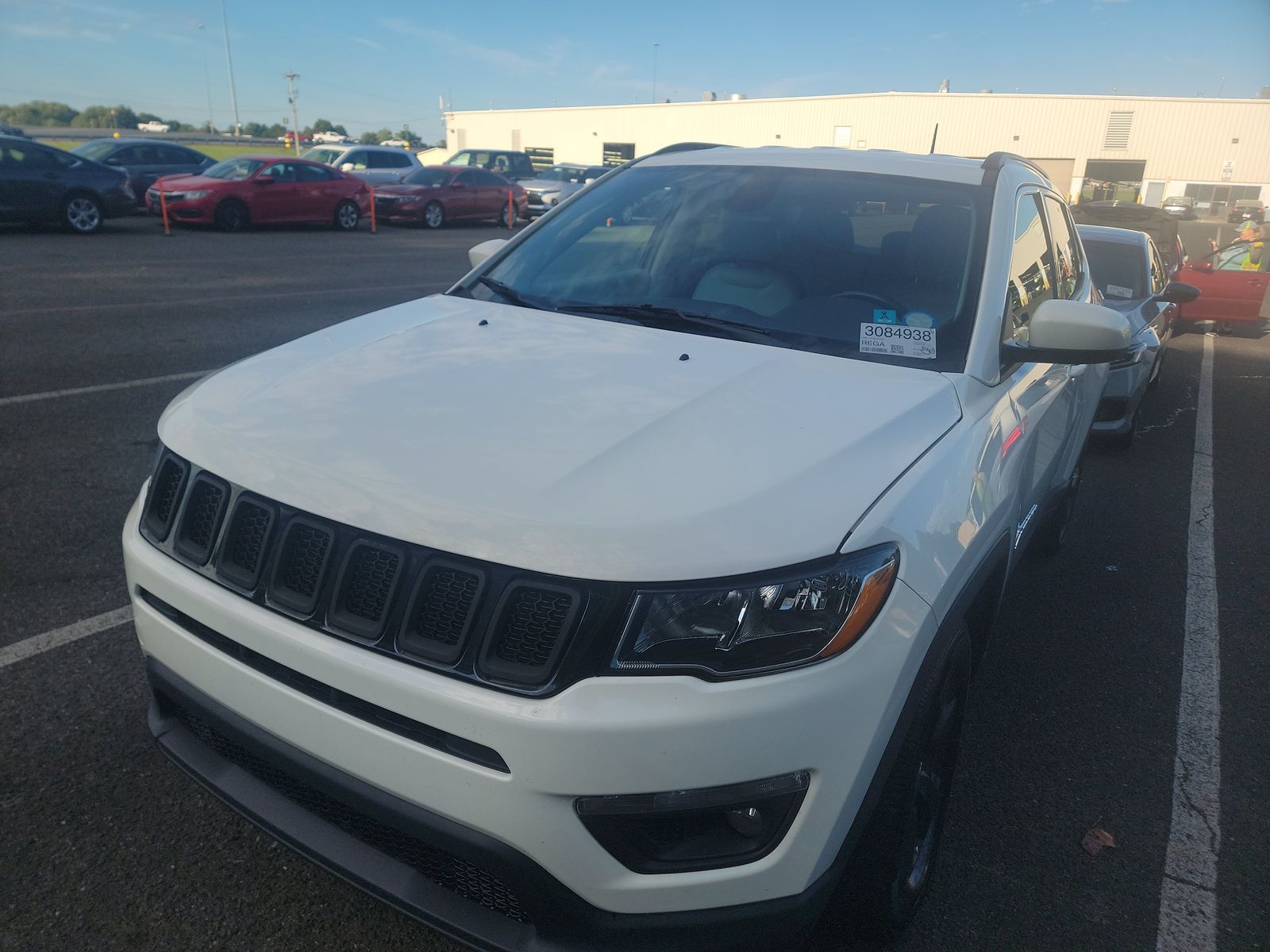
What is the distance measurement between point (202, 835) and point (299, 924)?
17.9 inches

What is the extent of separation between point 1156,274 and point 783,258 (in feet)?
25.4

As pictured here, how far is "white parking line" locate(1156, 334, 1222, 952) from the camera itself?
92.8 inches

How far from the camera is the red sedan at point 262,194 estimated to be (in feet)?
57.4

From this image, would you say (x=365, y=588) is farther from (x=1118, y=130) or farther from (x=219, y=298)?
(x=1118, y=130)

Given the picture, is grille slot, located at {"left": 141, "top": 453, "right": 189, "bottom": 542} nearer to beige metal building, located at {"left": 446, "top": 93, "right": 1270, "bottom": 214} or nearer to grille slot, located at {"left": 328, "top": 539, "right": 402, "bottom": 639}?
grille slot, located at {"left": 328, "top": 539, "right": 402, "bottom": 639}

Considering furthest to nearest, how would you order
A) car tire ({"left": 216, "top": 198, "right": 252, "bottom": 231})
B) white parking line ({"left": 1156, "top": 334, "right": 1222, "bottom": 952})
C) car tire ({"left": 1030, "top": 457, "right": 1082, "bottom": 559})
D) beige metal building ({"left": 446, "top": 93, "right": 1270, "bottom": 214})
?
beige metal building ({"left": 446, "top": 93, "right": 1270, "bottom": 214}), car tire ({"left": 216, "top": 198, "right": 252, "bottom": 231}), car tire ({"left": 1030, "top": 457, "right": 1082, "bottom": 559}), white parking line ({"left": 1156, "top": 334, "right": 1222, "bottom": 952})

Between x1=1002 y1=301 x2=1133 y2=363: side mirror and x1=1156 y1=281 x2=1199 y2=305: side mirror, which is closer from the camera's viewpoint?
x1=1002 y1=301 x2=1133 y2=363: side mirror

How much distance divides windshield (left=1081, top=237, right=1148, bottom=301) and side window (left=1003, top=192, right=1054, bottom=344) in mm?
5297

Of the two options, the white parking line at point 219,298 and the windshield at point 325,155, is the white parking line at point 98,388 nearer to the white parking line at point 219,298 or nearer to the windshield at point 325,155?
the white parking line at point 219,298

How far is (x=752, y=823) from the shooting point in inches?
62.6

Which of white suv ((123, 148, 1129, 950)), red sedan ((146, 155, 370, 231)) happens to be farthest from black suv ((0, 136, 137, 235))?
white suv ((123, 148, 1129, 950))

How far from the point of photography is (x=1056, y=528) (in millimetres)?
4633

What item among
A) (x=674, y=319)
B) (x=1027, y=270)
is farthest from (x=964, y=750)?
(x=674, y=319)

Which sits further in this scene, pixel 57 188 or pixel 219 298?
pixel 57 188
